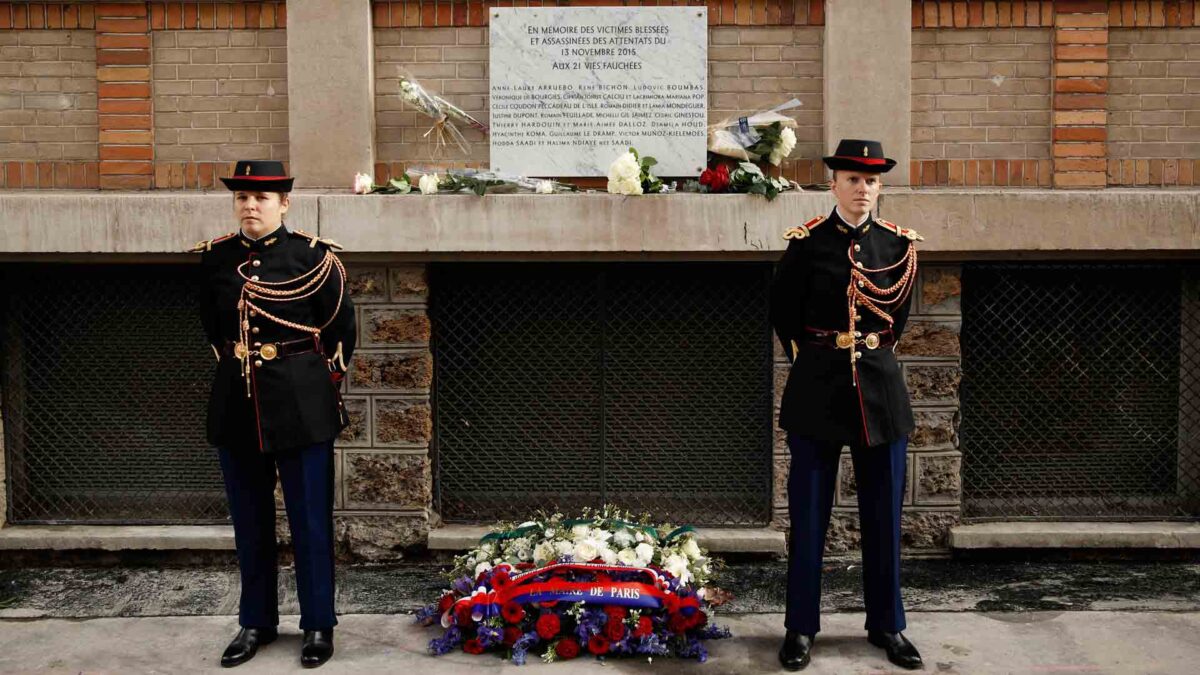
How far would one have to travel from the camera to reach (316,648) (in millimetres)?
4906

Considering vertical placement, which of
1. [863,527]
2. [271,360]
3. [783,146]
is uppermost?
[783,146]

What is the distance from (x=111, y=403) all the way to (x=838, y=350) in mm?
4088

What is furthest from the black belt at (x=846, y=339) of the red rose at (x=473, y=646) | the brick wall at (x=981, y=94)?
the brick wall at (x=981, y=94)

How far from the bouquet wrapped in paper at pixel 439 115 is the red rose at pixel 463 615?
2491 millimetres

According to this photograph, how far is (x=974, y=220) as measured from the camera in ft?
20.2

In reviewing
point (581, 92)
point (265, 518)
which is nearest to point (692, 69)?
point (581, 92)

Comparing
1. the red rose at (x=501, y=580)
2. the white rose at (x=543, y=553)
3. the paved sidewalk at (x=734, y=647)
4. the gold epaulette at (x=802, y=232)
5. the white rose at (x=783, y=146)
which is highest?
the white rose at (x=783, y=146)

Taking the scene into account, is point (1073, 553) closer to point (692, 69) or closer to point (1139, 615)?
point (1139, 615)

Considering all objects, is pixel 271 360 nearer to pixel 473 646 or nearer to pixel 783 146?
pixel 473 646

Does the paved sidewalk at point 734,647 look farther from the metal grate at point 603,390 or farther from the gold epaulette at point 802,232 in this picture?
the gold epaulette at point 802,232

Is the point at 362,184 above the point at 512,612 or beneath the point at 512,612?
above

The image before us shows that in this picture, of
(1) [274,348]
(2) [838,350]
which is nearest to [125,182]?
(1) [274,348]

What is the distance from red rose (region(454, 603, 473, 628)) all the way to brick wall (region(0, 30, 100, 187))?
10.4ft

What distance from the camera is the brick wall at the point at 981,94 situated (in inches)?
253
